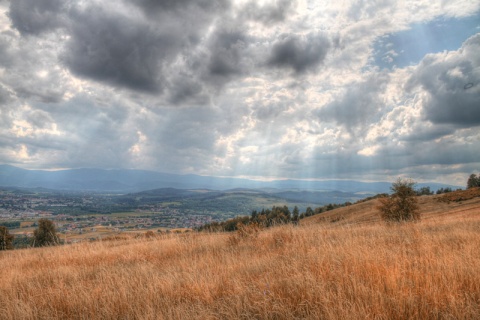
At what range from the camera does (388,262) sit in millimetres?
5535

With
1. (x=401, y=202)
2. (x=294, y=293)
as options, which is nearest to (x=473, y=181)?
(x=401, y=202)

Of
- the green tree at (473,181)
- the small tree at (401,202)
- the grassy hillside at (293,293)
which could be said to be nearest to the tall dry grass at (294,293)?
the grassy hillside at (293,293)

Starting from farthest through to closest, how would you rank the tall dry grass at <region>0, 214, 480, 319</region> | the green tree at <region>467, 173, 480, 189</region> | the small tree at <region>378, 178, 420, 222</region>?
the green tree at <region>467, 173, 480, 189</region> < the small tree at <region>378, 178, 420, 222</region> < the tall dry grass at <region>0, 214, 480, 319</region>

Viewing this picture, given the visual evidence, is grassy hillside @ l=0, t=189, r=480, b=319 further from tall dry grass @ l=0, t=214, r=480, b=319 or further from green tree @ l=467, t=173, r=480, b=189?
green tree @ l=467, t=173, r=480, b=189

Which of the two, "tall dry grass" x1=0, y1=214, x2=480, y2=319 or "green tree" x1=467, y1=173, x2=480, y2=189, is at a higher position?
"green tree" x1=467, y1=173, x2=480, y2=189

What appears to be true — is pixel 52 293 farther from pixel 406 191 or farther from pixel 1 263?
pixel 406 191

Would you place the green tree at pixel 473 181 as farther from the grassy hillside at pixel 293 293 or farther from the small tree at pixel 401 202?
the grassy hillside at pixel 293 293

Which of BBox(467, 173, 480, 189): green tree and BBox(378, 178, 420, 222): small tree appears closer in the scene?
BBox(378, 178, 420, 222): small tree

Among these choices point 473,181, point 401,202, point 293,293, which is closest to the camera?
point 293,293

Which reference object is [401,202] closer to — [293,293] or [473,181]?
[293,293]

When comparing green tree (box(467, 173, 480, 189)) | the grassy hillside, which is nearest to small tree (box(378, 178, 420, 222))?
the grassy hillside

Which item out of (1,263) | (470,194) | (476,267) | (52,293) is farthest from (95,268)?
(470,194)

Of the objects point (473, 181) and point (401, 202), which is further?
point (473, 181)

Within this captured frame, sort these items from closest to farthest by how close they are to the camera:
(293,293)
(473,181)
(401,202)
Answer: (293,293) → (401,202) → (473,181)
